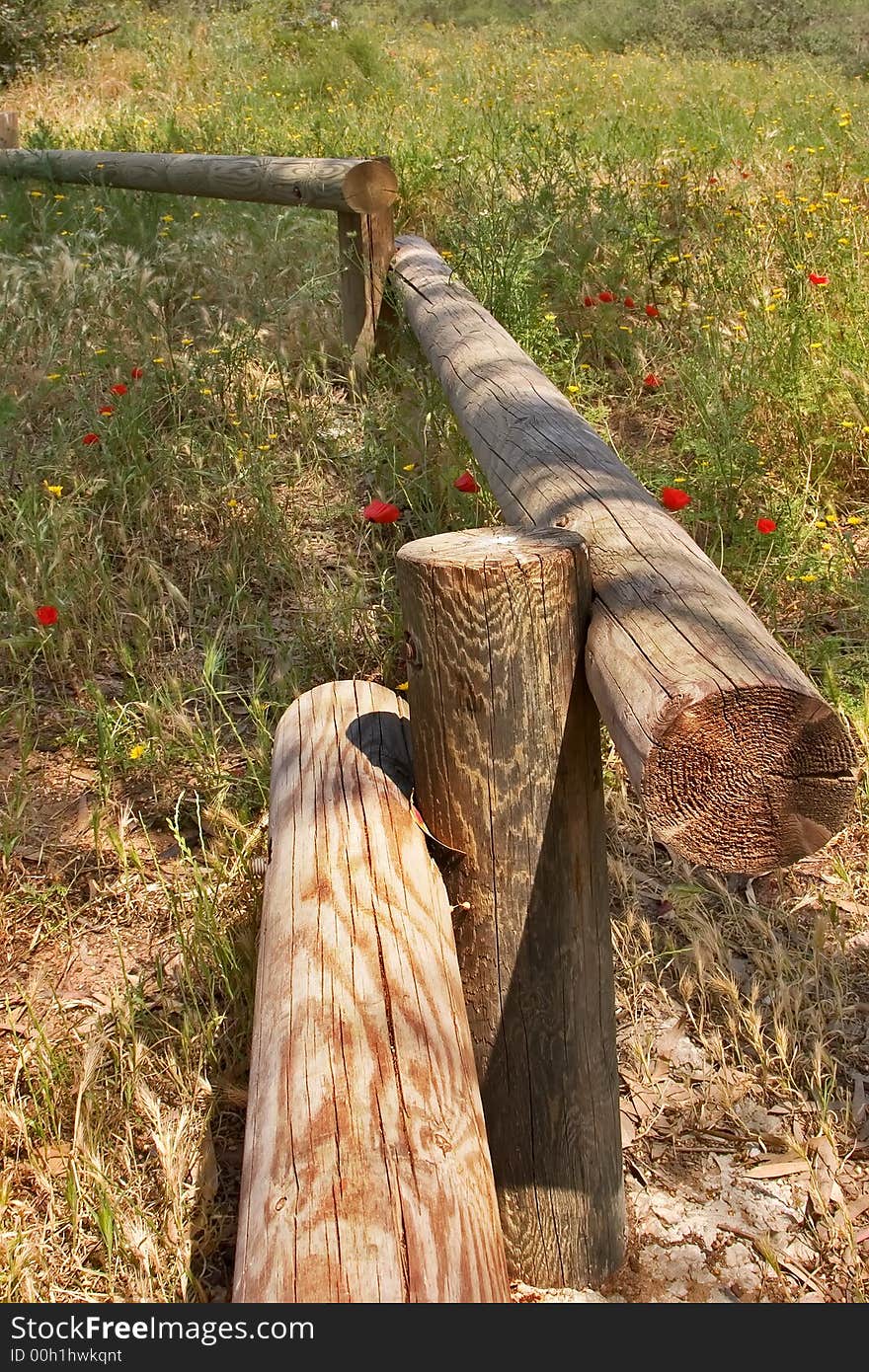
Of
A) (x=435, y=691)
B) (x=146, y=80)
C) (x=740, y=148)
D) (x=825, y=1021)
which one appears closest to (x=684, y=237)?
(x=740, y=148)

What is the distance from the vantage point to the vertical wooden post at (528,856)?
1646mm

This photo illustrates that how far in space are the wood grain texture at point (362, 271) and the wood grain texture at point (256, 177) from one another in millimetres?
107

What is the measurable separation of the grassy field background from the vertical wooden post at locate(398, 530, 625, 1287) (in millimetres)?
429

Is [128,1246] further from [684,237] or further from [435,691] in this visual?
[684,237]

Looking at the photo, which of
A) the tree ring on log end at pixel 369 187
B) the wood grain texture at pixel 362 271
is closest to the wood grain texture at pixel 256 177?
the tree ring on log end at pixel 369 187

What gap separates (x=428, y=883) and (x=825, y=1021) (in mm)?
1335

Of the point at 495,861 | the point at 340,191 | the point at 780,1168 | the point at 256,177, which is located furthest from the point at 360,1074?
the point at 256,177

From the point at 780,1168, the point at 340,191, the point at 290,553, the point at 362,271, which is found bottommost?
the point at 780,1168

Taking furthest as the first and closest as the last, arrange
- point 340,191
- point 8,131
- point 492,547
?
point 8,131
point 340,191
point 492,547

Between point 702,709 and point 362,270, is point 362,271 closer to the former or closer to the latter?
point 362,270

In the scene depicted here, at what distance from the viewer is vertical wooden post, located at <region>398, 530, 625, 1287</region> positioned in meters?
1.65

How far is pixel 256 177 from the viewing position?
497cm

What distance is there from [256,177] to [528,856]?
423 cm

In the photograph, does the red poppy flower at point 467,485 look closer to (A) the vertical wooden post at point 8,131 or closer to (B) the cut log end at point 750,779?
(B) the cut log end at point 750,779
